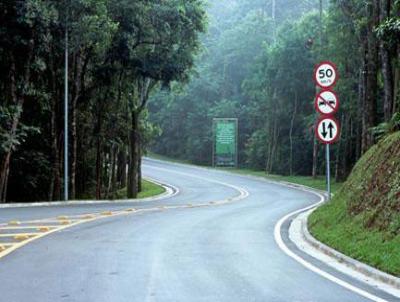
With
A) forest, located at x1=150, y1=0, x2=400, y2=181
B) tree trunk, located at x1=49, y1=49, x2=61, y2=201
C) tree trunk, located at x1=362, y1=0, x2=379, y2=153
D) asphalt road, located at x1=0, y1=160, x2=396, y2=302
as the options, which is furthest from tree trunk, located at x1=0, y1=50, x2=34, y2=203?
tree trunk, located at x1=362, y1=0, x2=379, y2=153

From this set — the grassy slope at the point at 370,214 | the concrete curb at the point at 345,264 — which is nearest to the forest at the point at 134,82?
the grassy slope at the point at 370,214

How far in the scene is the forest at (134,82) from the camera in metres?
25.4

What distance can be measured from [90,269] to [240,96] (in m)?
71.2

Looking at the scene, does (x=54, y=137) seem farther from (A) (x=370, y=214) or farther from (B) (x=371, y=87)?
(A) (x=370, y=214)

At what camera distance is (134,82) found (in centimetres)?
3803

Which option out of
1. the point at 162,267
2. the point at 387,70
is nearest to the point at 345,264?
the point at 162,267

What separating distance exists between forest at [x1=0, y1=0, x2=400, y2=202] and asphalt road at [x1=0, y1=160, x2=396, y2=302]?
244 inches

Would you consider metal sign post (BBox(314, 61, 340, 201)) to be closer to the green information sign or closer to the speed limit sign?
the speed limit sign

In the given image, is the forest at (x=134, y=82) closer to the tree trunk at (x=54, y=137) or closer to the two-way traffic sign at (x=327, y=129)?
the tree trunk at (x=54, y=137)

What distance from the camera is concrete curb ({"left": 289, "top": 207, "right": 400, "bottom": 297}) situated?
902 centimetres

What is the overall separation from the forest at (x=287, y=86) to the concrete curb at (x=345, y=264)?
463 cm

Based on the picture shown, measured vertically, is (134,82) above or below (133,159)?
above

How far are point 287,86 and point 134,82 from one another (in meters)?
23.7

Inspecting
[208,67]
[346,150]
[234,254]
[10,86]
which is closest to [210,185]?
[346,150]
